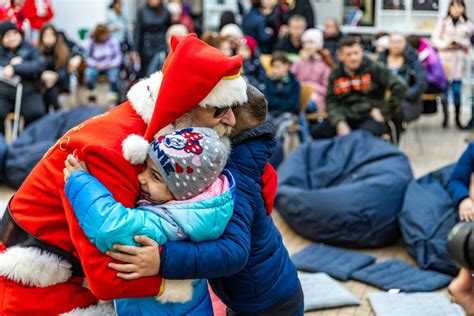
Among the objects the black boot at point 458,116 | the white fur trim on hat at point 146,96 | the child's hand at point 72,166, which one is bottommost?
the black boot at point 458,116

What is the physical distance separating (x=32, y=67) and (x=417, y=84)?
3917 mm

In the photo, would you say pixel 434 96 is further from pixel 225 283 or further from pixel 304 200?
pixel 225 283

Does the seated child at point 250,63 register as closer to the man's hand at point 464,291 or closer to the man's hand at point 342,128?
the man's hand at point 342,128

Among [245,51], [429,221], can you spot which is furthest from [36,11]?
[429,221]

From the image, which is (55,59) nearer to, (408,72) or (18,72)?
(18,72)

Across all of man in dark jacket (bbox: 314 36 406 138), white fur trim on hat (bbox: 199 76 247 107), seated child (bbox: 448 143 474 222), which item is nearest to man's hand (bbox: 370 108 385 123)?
man in dark jacket (bbox: 314 36 406 138)

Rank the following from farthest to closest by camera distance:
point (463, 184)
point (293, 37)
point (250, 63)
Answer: point (293, 37) < point (250, 63) < point (463, 184)

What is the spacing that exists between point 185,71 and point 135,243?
1.77ft

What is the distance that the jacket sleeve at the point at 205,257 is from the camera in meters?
2.19

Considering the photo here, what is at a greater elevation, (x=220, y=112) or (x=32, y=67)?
(x=220, y=112)

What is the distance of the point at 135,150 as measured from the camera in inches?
87.1

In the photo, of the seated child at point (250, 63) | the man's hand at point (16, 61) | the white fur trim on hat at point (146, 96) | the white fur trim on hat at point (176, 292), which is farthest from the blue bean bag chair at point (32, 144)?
the white fur trim on hat at point (176, 292)

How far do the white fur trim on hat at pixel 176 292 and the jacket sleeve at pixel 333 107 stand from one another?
4781mm

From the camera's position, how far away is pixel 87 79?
458 inches
